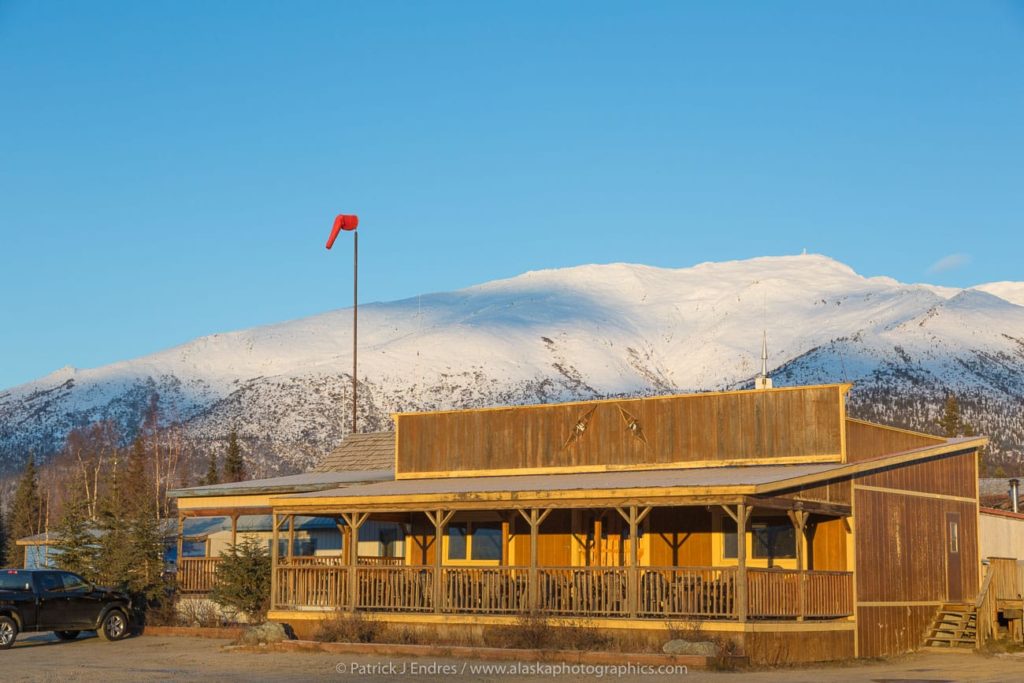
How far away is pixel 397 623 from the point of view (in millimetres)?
29391

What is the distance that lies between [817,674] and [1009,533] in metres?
12.8

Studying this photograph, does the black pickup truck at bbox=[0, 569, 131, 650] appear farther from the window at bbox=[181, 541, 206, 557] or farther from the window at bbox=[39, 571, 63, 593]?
the window at bbox=[181, 541, 206, 557]

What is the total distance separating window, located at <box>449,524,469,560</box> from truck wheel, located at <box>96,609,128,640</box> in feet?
24.0

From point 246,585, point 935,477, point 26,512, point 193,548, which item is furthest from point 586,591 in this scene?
point 26,512

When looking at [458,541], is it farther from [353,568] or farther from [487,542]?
[353,568]

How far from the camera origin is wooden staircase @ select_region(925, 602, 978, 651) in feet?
99.7

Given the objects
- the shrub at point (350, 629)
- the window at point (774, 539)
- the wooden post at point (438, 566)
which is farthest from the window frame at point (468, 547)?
the window at point (774, 539)

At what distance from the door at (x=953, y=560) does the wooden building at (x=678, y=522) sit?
5 cm

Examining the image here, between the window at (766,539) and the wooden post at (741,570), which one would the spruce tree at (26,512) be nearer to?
the window at (766,539)

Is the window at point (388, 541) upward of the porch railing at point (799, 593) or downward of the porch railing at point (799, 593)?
upward

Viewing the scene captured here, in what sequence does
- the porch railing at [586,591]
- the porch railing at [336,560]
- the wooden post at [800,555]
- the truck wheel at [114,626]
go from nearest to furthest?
the wooden post at [800,555] → the porch railing at [586,591] → the truck wheel at [114,626] → the porch railing at [336,560]

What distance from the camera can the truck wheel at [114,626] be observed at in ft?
103

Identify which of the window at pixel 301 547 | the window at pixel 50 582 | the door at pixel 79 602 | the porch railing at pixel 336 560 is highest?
the window at pixel 301 547

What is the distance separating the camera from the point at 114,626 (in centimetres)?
3158
